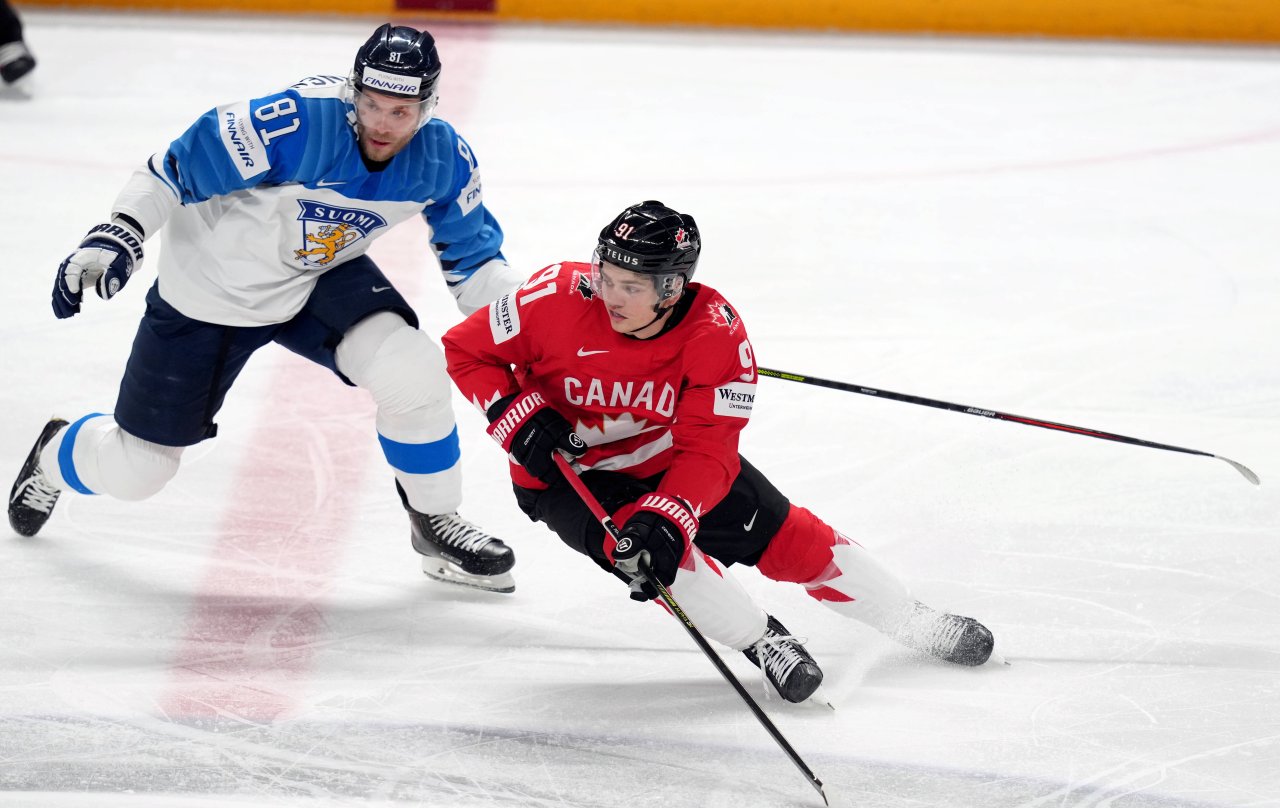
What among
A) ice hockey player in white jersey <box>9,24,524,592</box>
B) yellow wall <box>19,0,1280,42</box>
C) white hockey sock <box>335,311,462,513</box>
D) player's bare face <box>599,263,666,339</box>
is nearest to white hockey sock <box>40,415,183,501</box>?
ice hockey player in white jersey <box>9,24,524,592</box>

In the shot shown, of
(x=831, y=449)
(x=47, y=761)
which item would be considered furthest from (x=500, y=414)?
(x=831, y=449)

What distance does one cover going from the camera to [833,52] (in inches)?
287

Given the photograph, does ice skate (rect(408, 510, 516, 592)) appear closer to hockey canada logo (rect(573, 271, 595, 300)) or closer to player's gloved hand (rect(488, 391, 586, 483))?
player's gloved hand (rect(488, 391, 586, 483))

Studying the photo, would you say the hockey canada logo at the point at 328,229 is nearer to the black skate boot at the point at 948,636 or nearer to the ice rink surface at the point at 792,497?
the ice rink surface at the point at 792,497

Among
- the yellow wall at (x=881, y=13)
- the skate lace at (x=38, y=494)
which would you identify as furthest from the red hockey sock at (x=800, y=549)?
the yellow wall at (x=881, y=13)

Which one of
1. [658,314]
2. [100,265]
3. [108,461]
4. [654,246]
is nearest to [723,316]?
[658,314]

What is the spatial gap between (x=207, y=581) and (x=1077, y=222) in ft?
11.3

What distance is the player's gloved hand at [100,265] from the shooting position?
8.20 ft

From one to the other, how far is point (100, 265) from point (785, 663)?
1384 mm

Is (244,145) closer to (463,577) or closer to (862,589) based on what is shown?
(463,577)

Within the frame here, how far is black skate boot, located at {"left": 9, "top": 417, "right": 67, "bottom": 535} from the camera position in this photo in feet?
9.84

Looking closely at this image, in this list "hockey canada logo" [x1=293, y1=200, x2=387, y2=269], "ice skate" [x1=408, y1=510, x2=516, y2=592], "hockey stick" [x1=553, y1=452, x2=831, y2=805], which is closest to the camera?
"hockey stick" [x1=553, y1=452, x2=831, y2=805]

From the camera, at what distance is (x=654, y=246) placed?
235cm

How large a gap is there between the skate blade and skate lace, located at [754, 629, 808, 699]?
0.60 metres
